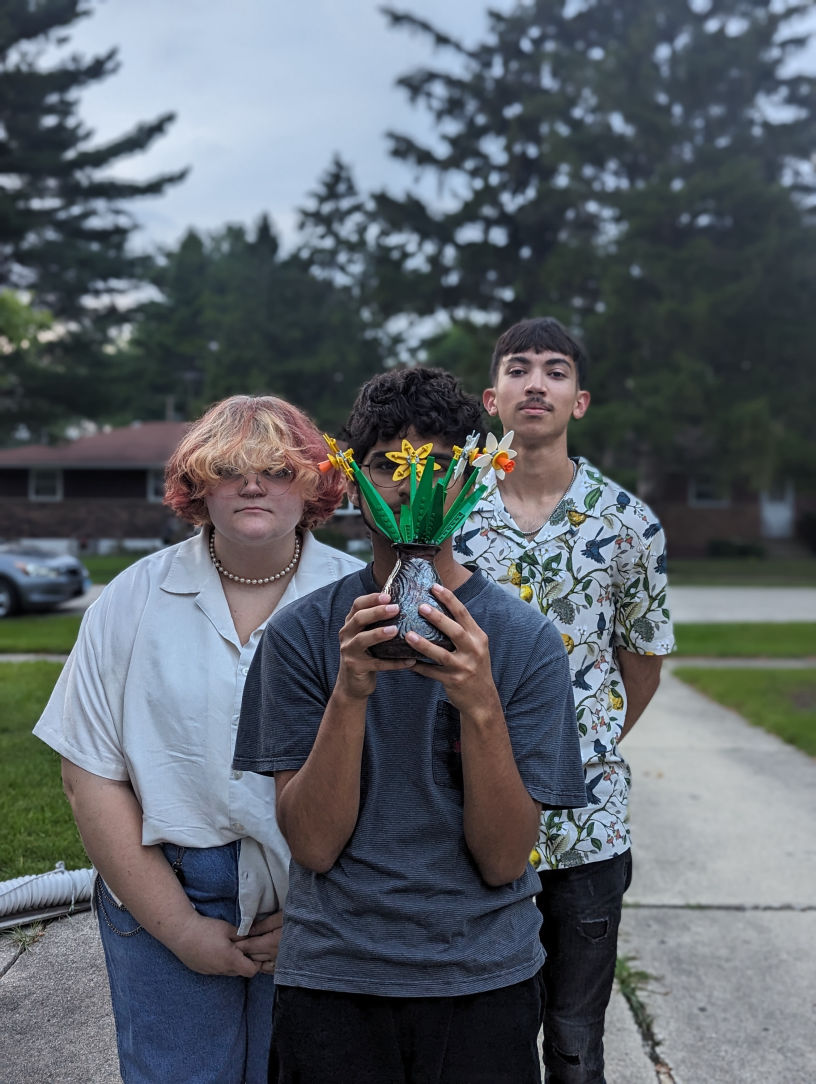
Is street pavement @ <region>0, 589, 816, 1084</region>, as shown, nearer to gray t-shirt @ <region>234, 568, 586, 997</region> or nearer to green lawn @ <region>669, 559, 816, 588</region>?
gray t-shirt @ <region>234, 568, 586, 997</region>

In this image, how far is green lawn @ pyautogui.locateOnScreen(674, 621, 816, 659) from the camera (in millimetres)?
11180

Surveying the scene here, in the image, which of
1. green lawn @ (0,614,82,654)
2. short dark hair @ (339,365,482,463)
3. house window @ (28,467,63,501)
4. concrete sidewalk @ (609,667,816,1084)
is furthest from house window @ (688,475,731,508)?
short dark hair @ (339,365,482,463)

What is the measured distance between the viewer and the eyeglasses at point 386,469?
5.03 feet

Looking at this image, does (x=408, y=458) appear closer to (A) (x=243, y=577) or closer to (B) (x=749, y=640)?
(A) (x=243, y=577)

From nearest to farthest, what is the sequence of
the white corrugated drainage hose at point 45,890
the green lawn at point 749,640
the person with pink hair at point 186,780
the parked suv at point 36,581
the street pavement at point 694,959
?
1. the person with pink hair at point 186,780
2. the street pavement at point 694,959
3. the white corrugated drainage hose at point 45,890
4. the green lawn at point 749,640
5. the parked suv at point 36,581

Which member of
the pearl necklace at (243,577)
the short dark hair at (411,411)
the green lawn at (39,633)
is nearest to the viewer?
the short dark hair at (411,411)

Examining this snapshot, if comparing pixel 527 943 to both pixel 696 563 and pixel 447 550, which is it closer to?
pixel 447 550

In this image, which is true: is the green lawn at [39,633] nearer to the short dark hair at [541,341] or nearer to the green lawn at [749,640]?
the short dark hair at [541,341]

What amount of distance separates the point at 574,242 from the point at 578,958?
80.7 feet

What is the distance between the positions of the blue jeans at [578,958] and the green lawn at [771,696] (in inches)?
195

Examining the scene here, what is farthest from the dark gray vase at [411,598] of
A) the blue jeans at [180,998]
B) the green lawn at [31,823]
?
the green lawn at [31,823]

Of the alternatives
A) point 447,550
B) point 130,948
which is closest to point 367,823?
point 447,550

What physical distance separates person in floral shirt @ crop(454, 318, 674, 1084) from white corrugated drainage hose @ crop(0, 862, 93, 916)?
4.99ft

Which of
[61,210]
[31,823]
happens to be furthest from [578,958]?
[61,210]
